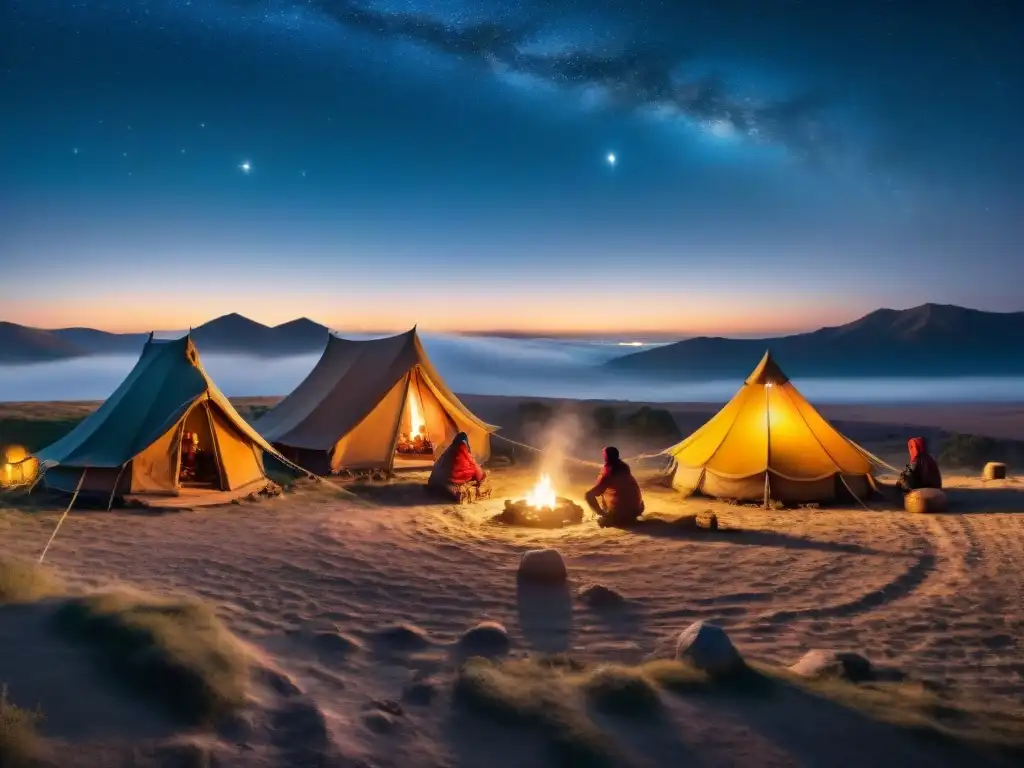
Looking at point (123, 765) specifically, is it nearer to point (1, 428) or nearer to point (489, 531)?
point (489, 531)

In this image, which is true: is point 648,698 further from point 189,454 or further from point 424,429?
point 424,429

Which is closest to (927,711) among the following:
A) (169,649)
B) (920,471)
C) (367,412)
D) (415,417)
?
(169,649)

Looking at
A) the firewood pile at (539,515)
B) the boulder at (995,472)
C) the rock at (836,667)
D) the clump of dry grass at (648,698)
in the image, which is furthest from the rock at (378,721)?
the boulder at (995,472)

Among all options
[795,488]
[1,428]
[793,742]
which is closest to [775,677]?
[793,742]

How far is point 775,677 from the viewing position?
15.5ft

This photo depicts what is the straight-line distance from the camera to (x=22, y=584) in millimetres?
5348

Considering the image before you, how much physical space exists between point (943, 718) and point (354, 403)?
457 inches

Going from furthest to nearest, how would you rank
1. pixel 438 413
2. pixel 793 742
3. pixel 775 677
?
pixel 438 413, pixel 775 677, pixel 793 742

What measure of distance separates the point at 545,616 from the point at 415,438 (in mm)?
9813

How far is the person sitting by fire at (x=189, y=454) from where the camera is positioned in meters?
11.8

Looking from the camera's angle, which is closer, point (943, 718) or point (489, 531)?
point (943, 718)

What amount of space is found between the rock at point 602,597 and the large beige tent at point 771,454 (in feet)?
18.0

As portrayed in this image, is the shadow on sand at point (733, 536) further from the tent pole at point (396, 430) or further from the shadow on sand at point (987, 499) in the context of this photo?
the tent pole at point (396, 430)

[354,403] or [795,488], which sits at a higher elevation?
[354,403]
